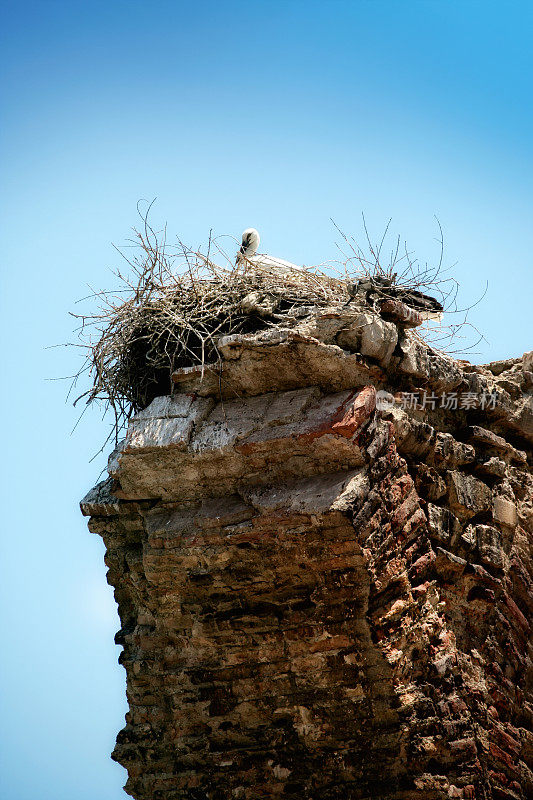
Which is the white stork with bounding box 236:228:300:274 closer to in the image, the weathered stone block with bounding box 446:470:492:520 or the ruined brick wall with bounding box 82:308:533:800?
the ruined brick wall with bounding box 82:308:533:800

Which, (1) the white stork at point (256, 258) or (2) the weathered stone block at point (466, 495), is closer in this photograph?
(2) the weathered stone block at point (466, 495)

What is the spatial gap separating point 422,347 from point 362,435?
2.70ft

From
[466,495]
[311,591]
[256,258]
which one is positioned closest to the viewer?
[311,591]

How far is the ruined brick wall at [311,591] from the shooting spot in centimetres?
419

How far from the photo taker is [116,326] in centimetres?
491

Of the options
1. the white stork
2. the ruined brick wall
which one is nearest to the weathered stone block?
the ruined brick wall

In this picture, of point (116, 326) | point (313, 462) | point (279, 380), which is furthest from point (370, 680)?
point (116, 326)

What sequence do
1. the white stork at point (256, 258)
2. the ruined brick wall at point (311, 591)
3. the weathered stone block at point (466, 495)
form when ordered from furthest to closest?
1. the white stork at point (256, 258)
2. the weathered stone block at point (466, 495)
3. the ruined brick wall at point (311, 591)

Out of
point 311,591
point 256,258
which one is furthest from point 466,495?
point 256,258

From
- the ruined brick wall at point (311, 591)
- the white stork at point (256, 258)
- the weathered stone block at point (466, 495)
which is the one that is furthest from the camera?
the white stork at point (256, 258)

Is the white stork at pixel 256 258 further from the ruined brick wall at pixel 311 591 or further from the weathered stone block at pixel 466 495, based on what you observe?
the weathered stone block at pixel 466 495

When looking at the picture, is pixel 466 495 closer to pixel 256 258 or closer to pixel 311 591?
pixel 311 591

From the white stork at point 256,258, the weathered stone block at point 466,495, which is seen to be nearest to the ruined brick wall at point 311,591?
the weathered stone block at point 466,495

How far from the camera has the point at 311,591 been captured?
429 centimetres
